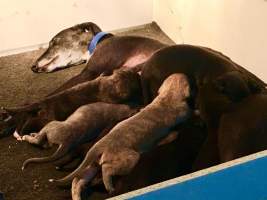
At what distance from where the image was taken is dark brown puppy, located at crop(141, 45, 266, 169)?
6.88ft

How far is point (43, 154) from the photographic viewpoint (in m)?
2.48

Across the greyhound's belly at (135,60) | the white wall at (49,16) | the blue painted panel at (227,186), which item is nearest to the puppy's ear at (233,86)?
the blue painted panel at (227,186)

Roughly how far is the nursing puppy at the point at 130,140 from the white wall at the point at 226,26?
78cm

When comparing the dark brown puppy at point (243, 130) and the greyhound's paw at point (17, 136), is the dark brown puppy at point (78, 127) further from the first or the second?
the dark brown puppy at point (243, 130)

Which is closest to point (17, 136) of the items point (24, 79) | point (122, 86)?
point (122, 86)

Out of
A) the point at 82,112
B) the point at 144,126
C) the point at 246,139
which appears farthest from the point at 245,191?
the point at 82,112

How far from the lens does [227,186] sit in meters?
1.43

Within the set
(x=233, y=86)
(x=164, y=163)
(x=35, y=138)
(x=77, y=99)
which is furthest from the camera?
(x=77, y=99)

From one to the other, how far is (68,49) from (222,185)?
6.73ft

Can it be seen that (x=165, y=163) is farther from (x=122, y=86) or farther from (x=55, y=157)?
(x=122, y=86)

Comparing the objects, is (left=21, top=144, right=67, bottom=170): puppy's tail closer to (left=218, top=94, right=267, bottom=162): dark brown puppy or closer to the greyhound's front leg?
the greyhound's front leg

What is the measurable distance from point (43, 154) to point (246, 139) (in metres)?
1.04

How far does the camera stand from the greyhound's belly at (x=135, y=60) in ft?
9.73

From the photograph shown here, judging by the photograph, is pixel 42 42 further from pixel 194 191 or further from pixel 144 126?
pixel 194 191
